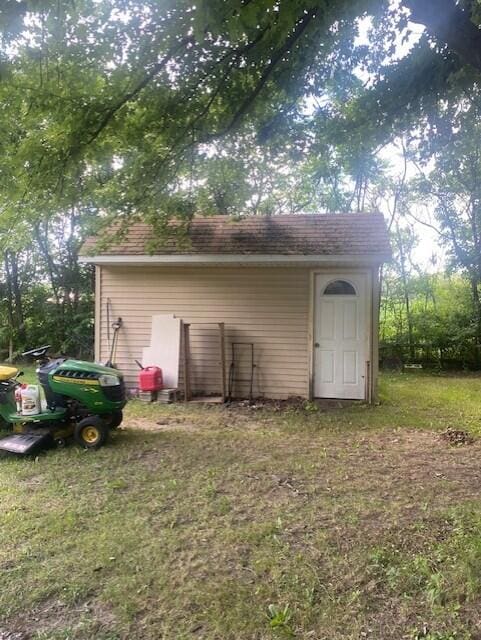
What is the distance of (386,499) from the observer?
157 inches

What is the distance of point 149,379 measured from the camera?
8.22 meters

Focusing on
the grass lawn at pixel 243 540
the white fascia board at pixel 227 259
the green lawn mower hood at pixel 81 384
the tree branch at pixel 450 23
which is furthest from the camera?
the white fascia board at pixel 227 259

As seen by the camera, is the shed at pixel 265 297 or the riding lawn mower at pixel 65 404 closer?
the riding lawn mower at pixel 65 404

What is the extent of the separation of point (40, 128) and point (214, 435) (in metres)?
3.92

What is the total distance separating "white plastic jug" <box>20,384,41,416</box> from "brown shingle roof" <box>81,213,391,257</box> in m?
3.21

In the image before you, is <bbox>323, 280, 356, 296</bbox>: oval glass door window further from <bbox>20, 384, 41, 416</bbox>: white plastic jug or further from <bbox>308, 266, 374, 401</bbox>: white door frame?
<bbox>20, 384, 41, 416</bbox>: white plastic jug

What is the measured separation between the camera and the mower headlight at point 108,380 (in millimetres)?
5406

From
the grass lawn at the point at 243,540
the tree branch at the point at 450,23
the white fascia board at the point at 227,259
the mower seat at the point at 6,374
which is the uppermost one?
the tree branch at the point at 450,23

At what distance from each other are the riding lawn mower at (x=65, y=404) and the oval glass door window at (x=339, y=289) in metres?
4.15

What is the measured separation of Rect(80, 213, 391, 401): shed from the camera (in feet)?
26.7

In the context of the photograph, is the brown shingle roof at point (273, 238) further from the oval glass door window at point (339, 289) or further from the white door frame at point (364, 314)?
the oval glass door window at point (339, 289)

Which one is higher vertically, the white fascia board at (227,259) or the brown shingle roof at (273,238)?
the brown shingle roof at (273,238)

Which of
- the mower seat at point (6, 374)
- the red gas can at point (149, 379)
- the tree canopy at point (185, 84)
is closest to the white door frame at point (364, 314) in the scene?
the tree canopy at point (185, 84)

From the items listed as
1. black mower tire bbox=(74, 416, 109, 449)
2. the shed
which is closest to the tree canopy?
the shed
